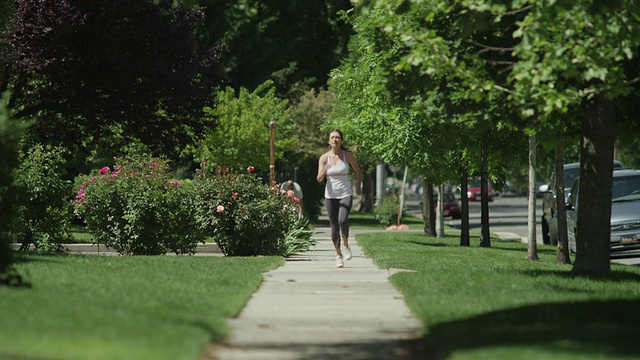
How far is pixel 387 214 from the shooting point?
149 ft

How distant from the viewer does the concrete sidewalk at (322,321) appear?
830 centimetres

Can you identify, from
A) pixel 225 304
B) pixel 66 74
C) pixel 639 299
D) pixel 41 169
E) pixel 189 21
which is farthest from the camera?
pixel 189 21

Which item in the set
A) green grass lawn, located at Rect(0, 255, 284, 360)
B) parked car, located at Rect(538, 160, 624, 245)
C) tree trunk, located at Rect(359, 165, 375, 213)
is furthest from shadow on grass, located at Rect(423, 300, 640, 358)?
tree trunk, located at Rect(359, 165, 375, 213)

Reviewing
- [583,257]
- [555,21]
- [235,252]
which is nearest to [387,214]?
[235,252]

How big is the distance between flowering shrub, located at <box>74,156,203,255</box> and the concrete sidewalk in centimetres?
519

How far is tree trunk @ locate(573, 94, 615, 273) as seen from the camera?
14539mm

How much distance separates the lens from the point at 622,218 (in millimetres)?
22453

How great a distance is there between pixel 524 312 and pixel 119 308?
3.69m

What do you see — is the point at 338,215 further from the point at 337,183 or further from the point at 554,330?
the point at 554,330

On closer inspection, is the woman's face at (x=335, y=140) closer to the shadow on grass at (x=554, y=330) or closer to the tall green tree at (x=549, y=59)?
the tall green tree at (x=549, y=59)

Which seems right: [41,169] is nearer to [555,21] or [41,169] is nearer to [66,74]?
[66,74]

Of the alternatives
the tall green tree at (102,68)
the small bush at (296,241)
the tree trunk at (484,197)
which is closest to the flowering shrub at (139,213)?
the small bush at (296,241)

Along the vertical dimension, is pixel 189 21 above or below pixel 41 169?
above

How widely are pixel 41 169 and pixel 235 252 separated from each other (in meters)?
3.71
